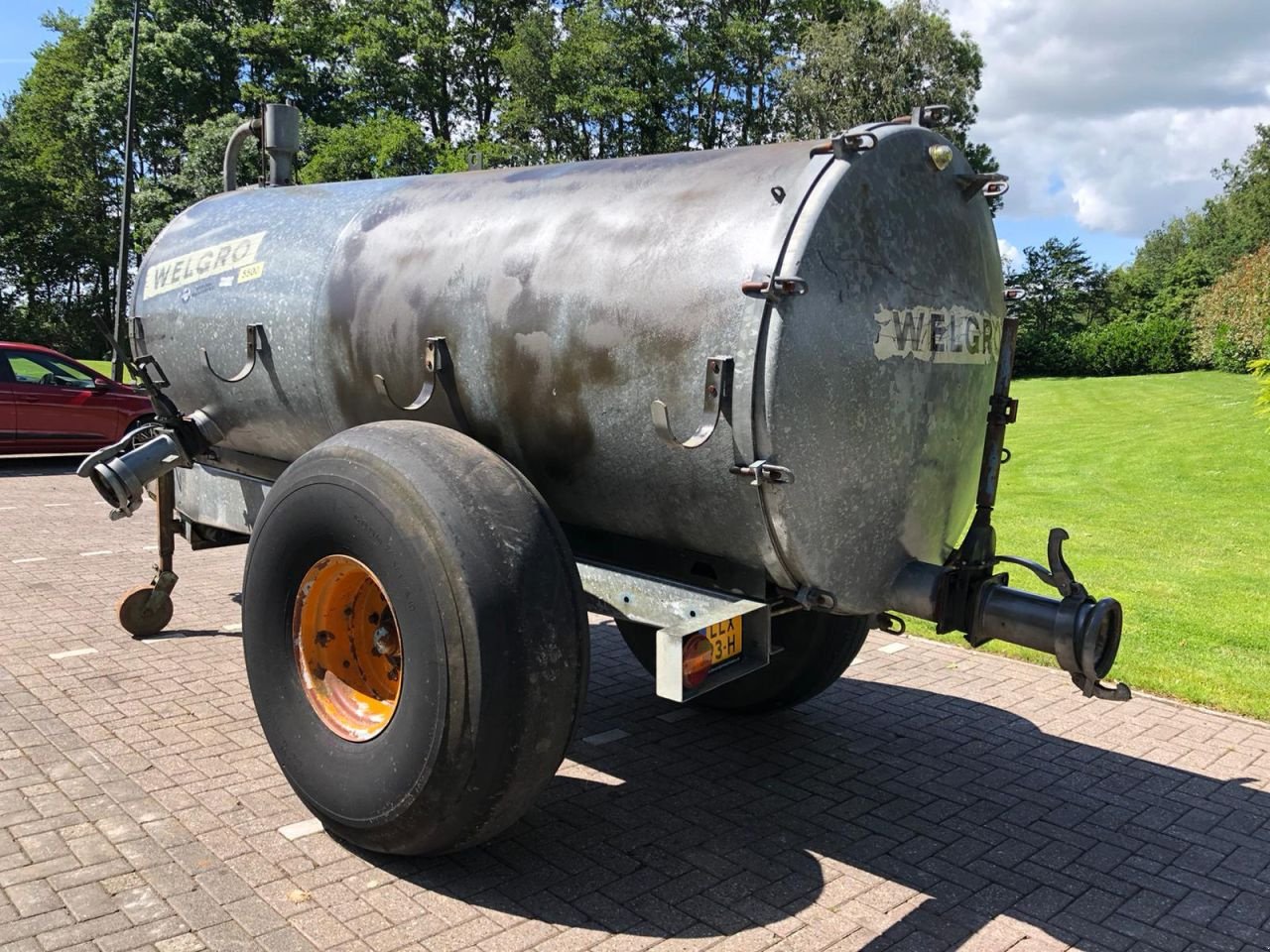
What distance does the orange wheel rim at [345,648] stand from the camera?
3.48m

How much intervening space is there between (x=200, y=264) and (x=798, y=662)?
3304mm

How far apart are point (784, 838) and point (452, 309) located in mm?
2231

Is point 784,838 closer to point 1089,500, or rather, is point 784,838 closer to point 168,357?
point 168,357

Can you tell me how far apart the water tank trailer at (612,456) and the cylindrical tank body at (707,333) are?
1cm

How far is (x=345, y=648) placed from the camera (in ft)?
11.9

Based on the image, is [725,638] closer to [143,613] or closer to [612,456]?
[612,456]

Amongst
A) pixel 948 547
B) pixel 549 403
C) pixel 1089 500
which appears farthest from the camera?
pixel 1089 500

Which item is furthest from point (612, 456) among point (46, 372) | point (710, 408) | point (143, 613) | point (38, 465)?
point (38, 465)

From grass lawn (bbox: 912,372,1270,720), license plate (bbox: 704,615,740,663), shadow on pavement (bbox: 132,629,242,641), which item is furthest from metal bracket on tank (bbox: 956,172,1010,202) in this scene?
shadow on pavement (bbox: 132,629,242,641)

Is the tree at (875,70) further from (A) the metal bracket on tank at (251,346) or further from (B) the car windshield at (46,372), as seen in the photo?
(A) the metal bracket on tank at (251,346)

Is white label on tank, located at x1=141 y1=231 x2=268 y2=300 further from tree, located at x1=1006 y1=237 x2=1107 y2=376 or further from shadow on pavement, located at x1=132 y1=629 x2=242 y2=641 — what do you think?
tree, located at x1=1006 y1=237 x2=1107 y2=376

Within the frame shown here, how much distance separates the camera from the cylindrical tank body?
9.66 feet

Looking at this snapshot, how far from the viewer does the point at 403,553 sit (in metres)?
3.03

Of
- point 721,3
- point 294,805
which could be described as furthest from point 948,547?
point 721,3
